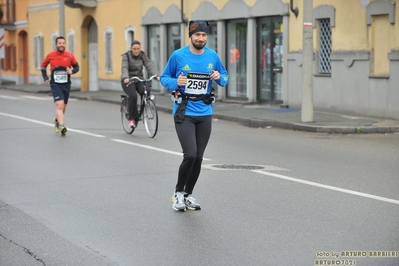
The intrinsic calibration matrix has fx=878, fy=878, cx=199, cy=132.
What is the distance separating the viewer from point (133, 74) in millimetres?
17391

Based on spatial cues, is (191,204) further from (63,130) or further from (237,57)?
(237,57)

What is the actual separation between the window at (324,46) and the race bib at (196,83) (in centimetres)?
1380

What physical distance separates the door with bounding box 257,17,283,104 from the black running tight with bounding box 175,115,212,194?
15734mm

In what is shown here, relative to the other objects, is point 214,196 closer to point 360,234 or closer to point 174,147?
point 360,234

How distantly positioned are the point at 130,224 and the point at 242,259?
1770 millimetres

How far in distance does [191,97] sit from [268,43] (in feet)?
54.1

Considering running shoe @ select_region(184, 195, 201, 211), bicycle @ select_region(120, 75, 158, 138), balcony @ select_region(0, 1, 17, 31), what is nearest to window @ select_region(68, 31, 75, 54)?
balcony @ select_region(0, 1, 17, 31)

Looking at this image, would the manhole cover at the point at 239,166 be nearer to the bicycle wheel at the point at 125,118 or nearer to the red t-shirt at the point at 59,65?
the bicycle wheel at the point at 125,118

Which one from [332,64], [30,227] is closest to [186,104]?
[30,227]

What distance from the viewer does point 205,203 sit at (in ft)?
30.8

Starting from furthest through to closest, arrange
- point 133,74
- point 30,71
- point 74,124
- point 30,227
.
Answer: point 30,71
point 74,124
point 133,74
point 30,227

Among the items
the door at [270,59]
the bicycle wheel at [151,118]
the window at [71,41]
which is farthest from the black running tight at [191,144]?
the window at [71,41]

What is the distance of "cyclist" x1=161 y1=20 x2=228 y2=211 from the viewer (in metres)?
8.87

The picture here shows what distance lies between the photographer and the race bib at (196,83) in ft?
29.1
